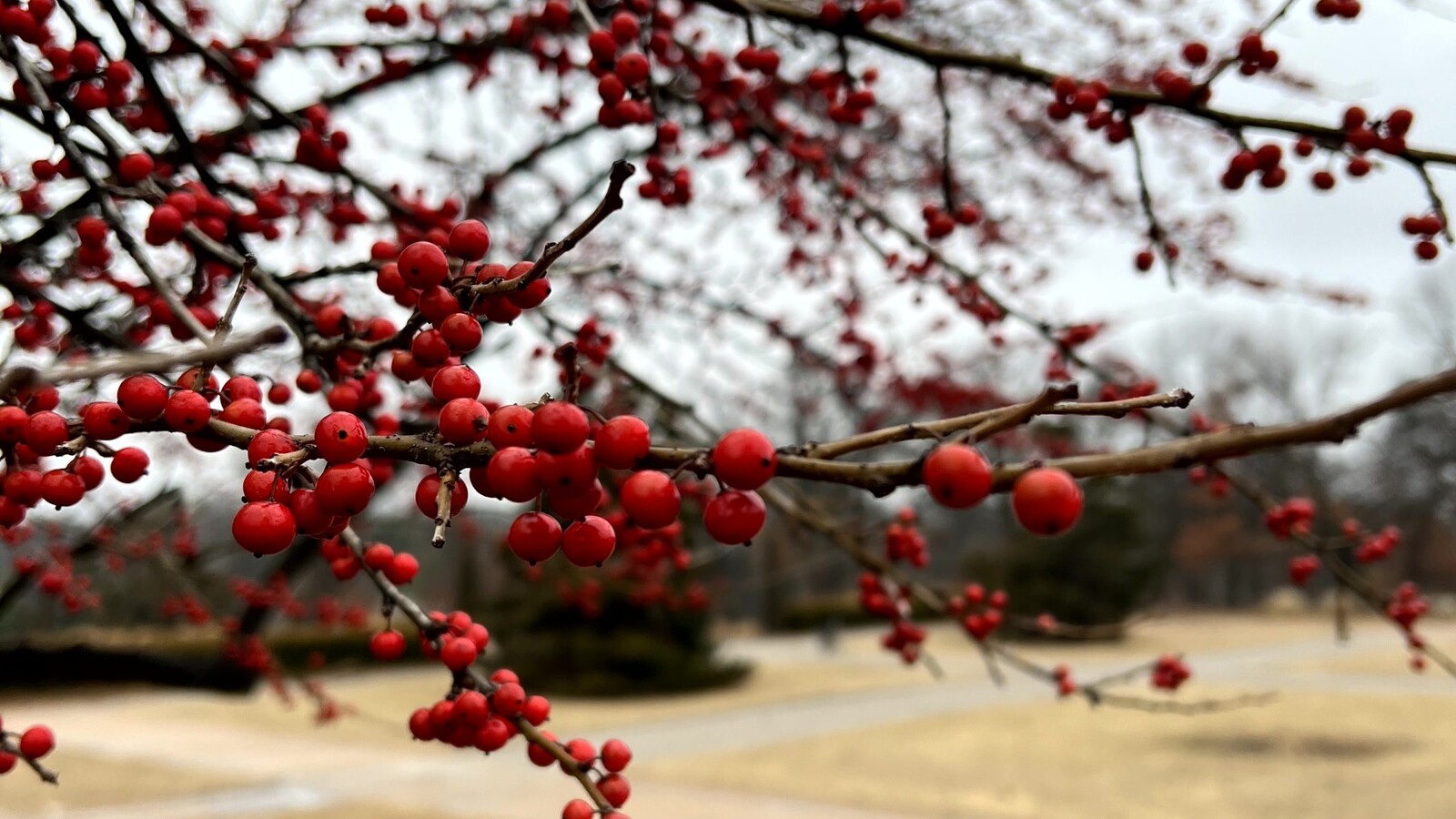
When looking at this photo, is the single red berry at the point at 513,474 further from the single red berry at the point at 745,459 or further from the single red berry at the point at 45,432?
the single red berry at the point at 45,432

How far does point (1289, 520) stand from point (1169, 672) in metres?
0.71

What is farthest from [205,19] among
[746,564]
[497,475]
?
[746,564]

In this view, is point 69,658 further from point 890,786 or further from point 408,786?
point 890,786

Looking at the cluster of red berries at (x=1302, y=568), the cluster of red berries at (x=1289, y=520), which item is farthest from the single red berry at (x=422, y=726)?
the cluster of red berries at (x=1302, y=568)

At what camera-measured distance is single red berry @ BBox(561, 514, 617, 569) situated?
1.00 metres

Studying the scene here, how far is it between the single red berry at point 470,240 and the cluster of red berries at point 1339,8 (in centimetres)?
209

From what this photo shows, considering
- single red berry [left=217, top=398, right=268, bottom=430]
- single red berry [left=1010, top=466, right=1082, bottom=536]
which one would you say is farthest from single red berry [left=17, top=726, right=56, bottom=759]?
single red berry [left=1010, top=466, right=1082, bottom=536]

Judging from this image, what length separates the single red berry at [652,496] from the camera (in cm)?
90

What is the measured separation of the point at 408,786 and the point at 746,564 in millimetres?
27207

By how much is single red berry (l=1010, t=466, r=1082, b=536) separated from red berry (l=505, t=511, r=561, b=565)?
1.54 ft

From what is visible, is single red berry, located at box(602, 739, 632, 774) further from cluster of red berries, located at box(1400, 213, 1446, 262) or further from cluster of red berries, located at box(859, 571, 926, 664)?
cluster of red berries, located at box(1400, 213, 1446, 262)

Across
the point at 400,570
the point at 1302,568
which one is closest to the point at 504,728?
the point at 400,570

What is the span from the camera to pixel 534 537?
1.00 m

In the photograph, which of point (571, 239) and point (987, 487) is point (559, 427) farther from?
point (987, 487)
